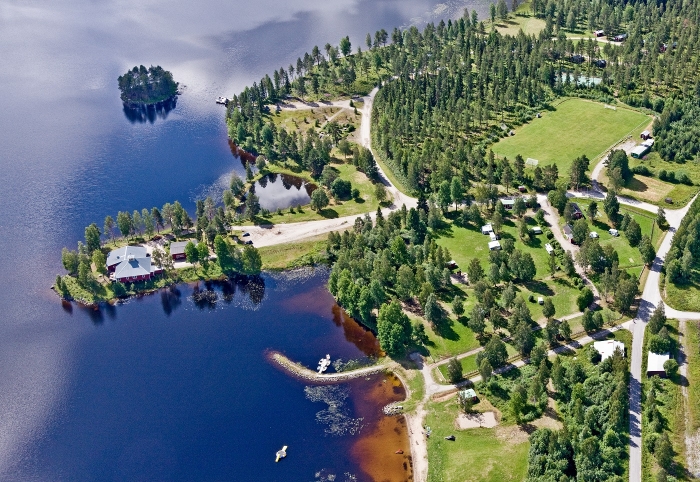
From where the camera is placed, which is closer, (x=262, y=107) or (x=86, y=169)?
(x=86, y=169)

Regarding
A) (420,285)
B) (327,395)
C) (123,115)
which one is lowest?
(327,395)

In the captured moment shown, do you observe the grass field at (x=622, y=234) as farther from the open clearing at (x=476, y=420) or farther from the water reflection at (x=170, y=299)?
the water reflection at (x=170, y=299)

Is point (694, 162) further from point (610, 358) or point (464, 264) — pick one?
point (610, 358)

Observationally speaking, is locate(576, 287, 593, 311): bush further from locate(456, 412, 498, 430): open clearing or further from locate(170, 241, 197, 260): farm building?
locate(170, 241, 197, 260): farm building

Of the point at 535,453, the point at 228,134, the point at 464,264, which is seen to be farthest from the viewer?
the point at 228,134

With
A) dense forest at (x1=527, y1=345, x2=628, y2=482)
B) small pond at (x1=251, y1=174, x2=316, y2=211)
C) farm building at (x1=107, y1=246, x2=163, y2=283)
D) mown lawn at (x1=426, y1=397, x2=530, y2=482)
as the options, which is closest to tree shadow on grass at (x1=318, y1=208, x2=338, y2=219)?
small pond at (x1=251, y1=174, x2=316, y2=211)

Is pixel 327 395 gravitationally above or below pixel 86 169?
below

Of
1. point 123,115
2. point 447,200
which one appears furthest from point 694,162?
point 123,115
